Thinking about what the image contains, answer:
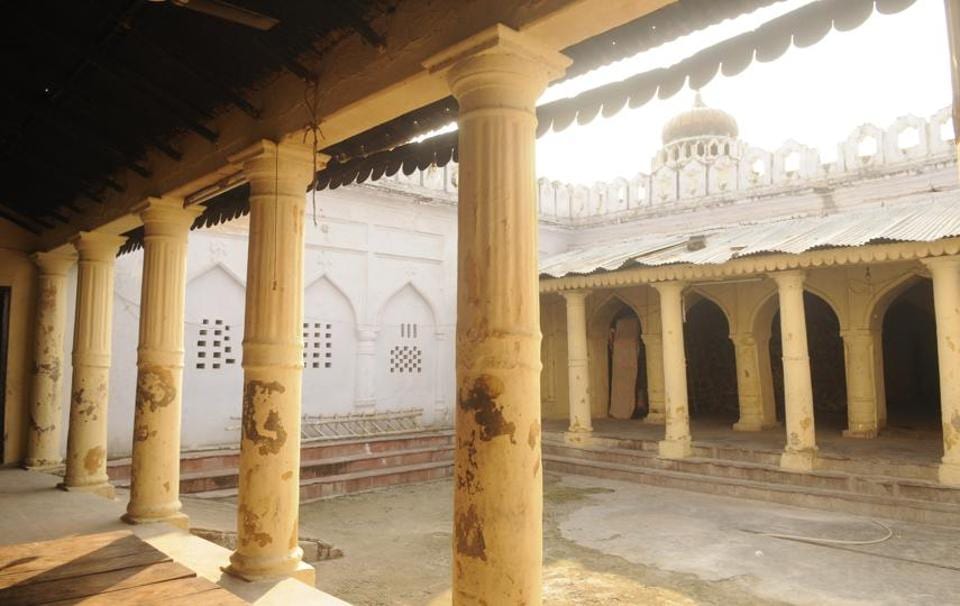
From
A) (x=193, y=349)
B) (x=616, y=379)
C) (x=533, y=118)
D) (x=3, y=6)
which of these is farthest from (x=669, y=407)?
(x=3, y=6)

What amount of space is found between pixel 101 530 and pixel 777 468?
898 cm

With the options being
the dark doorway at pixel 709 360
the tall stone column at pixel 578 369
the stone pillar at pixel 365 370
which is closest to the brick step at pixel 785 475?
the tall stone column at pixel 578 369

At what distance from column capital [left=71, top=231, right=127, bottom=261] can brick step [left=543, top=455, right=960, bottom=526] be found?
874 centimetres

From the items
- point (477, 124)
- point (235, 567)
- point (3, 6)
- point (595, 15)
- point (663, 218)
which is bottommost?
point (235, 567)

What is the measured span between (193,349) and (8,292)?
3.32 meters

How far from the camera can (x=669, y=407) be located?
1191cm

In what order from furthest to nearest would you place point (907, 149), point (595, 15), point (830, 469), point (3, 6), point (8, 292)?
point (907, 149), point (830, 469), point (8, 292), point (3, 6), point (595, 15)

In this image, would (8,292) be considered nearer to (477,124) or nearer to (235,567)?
(235,567)

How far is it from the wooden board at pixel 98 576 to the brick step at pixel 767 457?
365 inches

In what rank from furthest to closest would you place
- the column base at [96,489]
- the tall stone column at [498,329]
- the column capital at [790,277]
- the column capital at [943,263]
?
1. the column capital at [790,277]
2. the column capital at [943,263]
3. the column base at [96,489]
4. the tall stone column at [498,329]

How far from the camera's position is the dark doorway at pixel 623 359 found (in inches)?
636

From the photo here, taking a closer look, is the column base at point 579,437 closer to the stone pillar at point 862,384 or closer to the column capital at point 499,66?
the stone pillar at point 862,384

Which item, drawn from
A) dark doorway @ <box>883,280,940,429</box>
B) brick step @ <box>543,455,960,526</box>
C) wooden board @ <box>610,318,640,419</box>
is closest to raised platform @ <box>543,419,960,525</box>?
brick step @ <box>543,455,960,526</box>

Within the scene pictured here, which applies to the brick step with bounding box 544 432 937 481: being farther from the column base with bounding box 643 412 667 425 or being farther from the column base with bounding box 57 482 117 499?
the column base with bounding box 57 482 117 499
